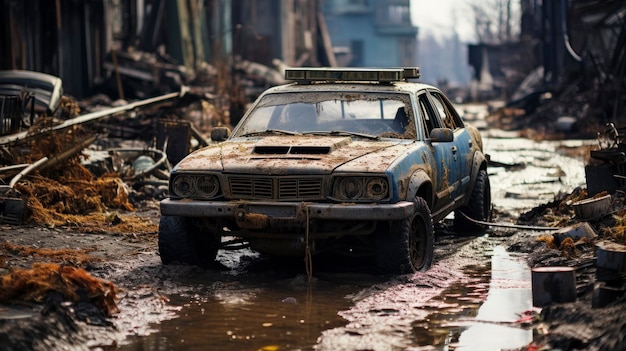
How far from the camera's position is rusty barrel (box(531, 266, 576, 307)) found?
6.70 meters

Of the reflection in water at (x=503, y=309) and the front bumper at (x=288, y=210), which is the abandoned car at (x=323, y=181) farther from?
the reflection in water at (x=503, y=309)

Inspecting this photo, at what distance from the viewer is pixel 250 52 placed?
38.2 m

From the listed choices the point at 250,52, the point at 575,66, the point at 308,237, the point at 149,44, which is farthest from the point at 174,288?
the point at 250,52

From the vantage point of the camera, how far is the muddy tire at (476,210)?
10.8 m

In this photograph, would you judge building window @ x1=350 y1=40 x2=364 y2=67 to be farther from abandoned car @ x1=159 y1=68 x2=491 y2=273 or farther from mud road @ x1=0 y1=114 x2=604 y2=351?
abandoned car @ x1=159 y1=68 x2=491 y2=273

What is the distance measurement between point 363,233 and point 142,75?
59.0ft

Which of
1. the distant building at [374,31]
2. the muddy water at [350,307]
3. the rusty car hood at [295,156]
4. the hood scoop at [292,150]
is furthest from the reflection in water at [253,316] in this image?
the distant building at [374,31]

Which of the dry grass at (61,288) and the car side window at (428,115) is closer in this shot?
the dry grass at (61,288)

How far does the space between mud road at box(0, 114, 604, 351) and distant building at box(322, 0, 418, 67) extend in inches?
2795

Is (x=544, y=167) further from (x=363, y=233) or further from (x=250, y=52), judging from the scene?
(x=250, y=52)

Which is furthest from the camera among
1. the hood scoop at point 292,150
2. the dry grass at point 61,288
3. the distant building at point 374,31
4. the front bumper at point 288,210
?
the distant building at point 374,31

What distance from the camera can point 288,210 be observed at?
7.88 metres

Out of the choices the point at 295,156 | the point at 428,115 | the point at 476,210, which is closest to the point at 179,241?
the point at 295,156

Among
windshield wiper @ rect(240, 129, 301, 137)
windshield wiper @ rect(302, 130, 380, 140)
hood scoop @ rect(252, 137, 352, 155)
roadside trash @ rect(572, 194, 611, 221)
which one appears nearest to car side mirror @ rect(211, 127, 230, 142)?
windshield wiper @ rect(240, 129, 301, 137)
